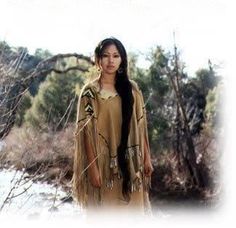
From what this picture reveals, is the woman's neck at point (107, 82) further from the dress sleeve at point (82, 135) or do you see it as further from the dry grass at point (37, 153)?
the dry grass at point (37, 153)

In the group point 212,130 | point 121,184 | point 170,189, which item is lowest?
point 121,184

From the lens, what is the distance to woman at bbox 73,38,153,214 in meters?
1.65

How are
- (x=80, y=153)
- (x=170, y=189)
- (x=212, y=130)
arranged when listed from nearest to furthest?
(x=80, y=153)
(x=212, y=130)
(x=170, y=189)

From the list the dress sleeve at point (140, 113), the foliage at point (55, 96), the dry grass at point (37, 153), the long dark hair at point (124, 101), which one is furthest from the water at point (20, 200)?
the foliage at point (55, 96)

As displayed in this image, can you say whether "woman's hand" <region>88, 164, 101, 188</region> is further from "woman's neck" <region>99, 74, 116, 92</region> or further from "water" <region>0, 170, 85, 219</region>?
"woman's neck" <region>99, 74, 116, 92</region>

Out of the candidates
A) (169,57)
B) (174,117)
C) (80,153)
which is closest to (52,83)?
(169,57)

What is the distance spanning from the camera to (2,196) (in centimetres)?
149

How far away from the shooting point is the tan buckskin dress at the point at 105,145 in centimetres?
165

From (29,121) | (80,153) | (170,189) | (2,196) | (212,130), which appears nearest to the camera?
(2,196)

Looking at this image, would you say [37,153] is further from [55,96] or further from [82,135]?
[55,96]

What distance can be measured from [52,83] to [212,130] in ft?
4.74

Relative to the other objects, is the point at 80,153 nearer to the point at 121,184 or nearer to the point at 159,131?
the point at 121,184

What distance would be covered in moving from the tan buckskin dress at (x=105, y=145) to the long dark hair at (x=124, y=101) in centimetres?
1

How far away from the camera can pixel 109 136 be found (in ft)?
5.45
